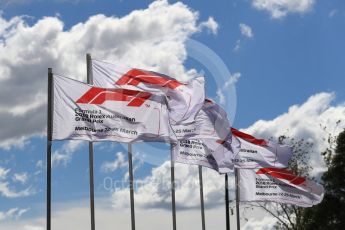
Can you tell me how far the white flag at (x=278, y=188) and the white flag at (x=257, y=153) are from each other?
1.38m

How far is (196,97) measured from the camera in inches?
1192

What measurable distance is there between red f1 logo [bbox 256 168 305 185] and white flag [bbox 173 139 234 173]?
19.9 ft

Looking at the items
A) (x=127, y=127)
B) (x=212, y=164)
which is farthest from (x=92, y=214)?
(x=212, y=164)

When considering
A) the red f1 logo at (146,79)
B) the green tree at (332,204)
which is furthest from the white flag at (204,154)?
the green tree at (332,204)

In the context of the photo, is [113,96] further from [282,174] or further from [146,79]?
[282,174]

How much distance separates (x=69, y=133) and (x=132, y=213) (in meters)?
7.77

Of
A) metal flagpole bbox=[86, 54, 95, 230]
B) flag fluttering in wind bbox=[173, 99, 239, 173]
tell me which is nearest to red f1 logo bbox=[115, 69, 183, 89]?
metal flagpole bbox=[86, 54, 95, 230]

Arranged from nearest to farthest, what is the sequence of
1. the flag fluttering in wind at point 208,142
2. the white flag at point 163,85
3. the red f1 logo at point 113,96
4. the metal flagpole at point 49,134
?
the metal flagpole at point 49,134, the red f1 logo at point 113,96, the white flag at point 163,85, the flag fluttering in wind at point 208,142

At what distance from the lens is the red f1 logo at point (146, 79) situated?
2817 centimetres

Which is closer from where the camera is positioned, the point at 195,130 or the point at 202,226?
the point at 195,130

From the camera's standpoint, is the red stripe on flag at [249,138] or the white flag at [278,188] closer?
the red stripe on flag at [249,138]

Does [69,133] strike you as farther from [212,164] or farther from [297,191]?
[297,191]

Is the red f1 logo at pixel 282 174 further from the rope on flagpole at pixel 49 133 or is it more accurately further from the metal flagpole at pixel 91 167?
the rope on flagpole at pixel 49 133

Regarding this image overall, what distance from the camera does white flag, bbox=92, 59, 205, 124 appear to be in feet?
91.8
